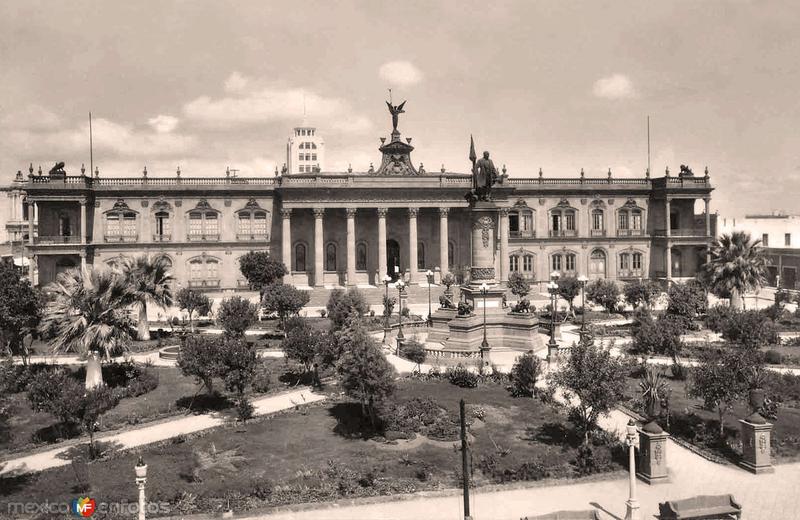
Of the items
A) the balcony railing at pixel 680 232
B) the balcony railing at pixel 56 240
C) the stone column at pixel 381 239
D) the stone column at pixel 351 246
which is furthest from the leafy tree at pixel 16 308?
the balcony railing at pixel 680 232

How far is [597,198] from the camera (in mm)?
61750

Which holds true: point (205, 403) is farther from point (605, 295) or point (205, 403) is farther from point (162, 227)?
point (162, 227)

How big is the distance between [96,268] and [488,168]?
64.9 ft

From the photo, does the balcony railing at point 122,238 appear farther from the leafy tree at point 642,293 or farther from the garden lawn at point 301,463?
the leafy tree at point 642,293

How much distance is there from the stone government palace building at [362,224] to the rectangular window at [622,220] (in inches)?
3.9

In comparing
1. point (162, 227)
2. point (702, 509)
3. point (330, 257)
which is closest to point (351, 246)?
point (330, 257)

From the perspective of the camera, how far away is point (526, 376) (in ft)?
77.1

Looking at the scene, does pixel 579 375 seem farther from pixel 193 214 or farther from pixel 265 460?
pixel 193 214

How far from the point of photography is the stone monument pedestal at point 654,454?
16.1 m

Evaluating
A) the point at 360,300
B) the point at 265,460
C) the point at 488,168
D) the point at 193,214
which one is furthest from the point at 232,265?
the point at 265,460

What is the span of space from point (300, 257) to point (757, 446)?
149 feet

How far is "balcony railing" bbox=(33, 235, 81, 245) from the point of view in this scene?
52.2m

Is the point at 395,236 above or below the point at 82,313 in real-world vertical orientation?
above

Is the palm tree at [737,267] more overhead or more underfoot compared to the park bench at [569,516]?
more overhead
